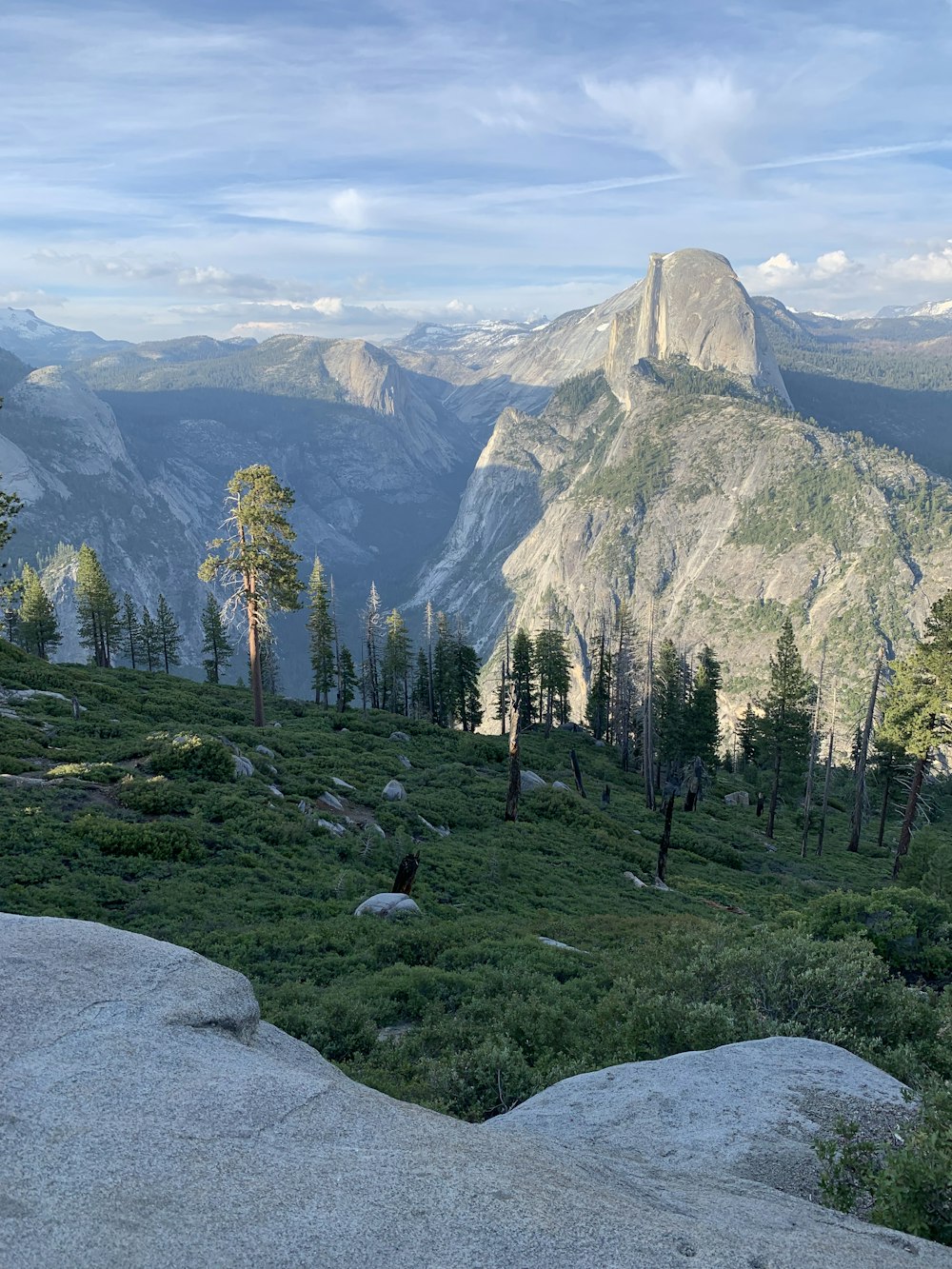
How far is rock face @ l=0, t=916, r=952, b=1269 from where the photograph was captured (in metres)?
4.23

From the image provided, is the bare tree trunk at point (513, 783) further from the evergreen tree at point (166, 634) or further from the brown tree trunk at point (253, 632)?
the evergreen tree at point (166, 634)

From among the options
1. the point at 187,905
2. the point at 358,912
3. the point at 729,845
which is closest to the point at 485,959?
the point at 358,912

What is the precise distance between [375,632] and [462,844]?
195 ft

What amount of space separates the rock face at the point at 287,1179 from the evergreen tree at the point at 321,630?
75.2m

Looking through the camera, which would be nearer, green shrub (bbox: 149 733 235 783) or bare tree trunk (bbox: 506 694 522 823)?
green shrub (bbox: 149 733 235 783)

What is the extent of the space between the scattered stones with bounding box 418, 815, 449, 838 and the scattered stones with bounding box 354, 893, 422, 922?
9903 mm

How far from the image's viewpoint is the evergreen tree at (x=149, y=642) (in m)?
94.0

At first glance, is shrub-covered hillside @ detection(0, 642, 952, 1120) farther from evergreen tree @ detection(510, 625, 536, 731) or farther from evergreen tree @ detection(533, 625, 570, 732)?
evergreen tree @ detection(510, 625, 536, 731)

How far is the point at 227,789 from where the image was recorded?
2486 centimetres

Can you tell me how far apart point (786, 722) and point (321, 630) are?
49343mm

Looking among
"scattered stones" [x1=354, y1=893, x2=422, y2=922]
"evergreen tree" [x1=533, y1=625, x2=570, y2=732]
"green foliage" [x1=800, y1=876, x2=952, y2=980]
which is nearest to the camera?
"green foliage" [x1=800, y1=876, x2=952, y2=980]

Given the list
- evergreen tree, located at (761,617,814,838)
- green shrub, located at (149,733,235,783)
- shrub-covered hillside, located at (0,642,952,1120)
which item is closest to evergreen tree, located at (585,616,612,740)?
evergreen tree, located at (761,617,814,838)

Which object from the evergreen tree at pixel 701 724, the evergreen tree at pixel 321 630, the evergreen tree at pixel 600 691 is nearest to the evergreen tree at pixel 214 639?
the evergreen tree at pixel 321 630

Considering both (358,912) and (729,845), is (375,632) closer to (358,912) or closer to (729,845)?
(729,845)
